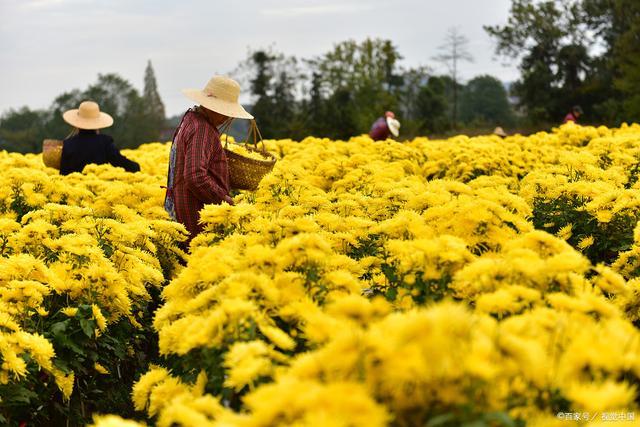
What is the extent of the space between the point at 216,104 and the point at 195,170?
60cm

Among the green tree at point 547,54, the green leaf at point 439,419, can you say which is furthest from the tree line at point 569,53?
the green leaf at point 439,419

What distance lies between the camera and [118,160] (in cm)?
906

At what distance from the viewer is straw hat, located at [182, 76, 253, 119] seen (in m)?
5.91

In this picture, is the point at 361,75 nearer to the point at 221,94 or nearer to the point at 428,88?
the point at 428,88

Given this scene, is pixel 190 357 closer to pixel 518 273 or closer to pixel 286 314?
→ pixel 286 314

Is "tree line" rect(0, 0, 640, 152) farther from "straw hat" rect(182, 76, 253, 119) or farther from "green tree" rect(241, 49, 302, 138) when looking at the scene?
"straw hat" rect(182, 76, 253, 119)

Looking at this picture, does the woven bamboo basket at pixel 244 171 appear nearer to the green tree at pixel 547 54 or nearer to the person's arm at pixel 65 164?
the person's arm at pixel 65 164

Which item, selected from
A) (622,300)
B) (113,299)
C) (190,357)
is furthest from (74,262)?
(622,300)

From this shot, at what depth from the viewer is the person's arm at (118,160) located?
8.98 meters

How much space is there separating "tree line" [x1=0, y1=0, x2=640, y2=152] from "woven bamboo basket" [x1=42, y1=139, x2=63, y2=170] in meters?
27.7

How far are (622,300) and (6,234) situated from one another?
4.08 meters

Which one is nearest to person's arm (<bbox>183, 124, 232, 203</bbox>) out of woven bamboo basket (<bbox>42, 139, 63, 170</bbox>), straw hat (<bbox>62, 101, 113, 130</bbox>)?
straw hat (<bbox>62, 101, 113, 130</bbox>)

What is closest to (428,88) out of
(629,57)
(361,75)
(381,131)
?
(361,75)

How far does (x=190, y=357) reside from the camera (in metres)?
2.97
